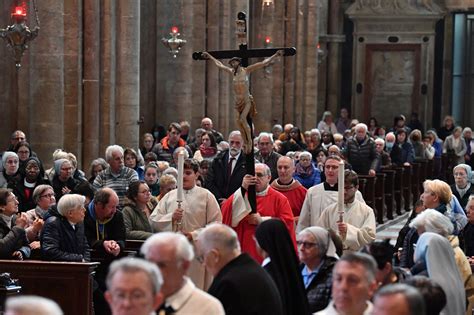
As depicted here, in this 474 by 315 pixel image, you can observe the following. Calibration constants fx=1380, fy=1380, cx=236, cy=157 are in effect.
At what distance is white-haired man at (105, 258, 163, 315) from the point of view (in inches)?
245

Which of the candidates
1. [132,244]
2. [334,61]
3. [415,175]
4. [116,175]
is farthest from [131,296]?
[334,61]

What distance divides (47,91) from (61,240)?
26.0 ft

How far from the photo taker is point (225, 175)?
15.3 metres

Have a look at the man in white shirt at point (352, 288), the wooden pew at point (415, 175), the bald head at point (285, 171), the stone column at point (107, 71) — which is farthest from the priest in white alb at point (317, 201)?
the wooden pew at point (415, 175)

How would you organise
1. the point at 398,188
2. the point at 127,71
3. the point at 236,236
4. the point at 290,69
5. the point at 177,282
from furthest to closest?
the point at 290,69, the point at 398,188, the point at 127,71, the point at 236,236, the point at 177,282

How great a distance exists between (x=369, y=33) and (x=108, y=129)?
18.5 meters

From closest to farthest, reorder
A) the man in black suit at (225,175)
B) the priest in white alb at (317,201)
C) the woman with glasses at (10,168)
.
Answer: the priest in white alb at (317,201) < the man in black suit at (225,175) < the woman with glasses at (10,168)

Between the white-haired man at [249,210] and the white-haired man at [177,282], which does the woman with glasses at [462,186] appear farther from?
the white-haired man at [177,282]

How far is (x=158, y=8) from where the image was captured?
27953mm

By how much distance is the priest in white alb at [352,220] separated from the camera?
1279 cm

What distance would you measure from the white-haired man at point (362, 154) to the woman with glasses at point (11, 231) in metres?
11.1

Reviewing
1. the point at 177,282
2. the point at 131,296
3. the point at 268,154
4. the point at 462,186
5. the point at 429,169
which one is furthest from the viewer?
the point at 429,169

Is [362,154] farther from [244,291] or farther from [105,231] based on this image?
[244,291]

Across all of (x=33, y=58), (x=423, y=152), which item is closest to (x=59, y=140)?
(x=33, y=58)
